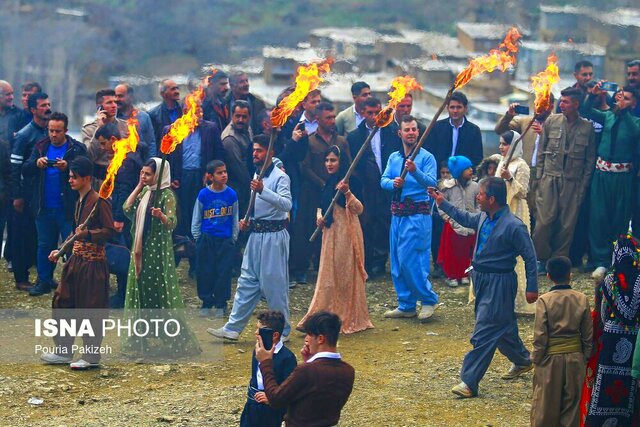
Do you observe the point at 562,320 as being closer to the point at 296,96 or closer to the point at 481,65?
the point at 481,65

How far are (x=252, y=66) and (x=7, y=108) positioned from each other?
1111 cm

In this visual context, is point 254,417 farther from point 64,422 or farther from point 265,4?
point 265,4

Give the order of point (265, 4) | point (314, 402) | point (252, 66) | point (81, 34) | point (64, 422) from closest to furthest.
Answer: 1. point (314, 402)
2. point (64, 422)
3. point (252, 66)
4. point (81, 34)
5. point (265, 4)

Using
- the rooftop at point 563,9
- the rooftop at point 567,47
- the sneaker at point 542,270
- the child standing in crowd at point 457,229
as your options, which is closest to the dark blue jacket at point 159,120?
the child standing in crowd at point 457,229

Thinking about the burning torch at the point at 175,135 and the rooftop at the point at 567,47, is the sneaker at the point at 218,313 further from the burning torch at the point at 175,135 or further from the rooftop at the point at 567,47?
the rooftop at the point at 567,47

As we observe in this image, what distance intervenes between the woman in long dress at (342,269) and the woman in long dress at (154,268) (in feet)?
4.97

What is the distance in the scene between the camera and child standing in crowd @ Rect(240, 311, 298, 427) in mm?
7773

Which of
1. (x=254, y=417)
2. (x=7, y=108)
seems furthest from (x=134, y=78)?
(x=254, y=417)

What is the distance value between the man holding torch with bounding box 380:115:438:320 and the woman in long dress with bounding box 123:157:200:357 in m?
2.35

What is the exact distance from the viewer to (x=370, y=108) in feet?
44.8

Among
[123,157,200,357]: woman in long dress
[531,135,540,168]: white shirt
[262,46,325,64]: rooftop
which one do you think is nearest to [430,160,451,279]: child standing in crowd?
[531,135,540,168]: white shirt

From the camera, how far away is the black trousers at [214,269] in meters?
12.2

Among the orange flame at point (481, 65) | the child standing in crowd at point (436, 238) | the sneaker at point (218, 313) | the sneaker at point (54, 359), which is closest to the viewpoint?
the sneaker at point (54, 359)

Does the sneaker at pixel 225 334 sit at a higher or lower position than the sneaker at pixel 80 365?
higher
